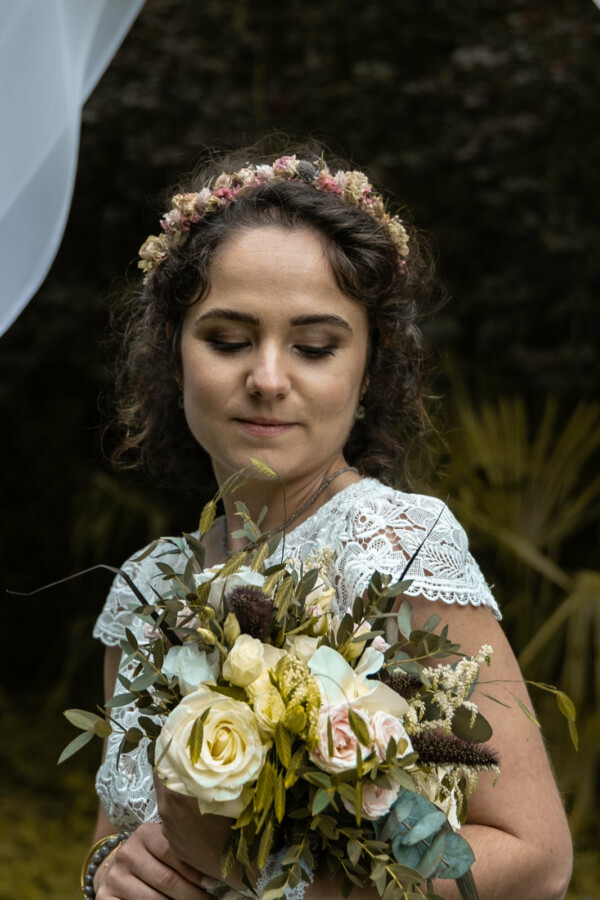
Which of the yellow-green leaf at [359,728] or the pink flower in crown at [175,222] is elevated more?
the pink flower in crown at [175,222]

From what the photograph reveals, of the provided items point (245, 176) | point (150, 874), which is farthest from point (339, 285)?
point (150, 874)

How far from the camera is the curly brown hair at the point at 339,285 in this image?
2.00 m

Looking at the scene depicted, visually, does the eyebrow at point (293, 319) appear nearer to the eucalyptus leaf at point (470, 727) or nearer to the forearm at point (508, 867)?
the eucalyptus leaf at point (470, 727)

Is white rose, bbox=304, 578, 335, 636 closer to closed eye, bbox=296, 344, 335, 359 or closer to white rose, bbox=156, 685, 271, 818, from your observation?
white rose, bbox=156, 685, 271, 818

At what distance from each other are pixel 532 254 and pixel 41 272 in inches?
129

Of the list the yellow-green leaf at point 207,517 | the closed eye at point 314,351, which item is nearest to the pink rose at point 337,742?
the yellow-green leaf at point 207,517

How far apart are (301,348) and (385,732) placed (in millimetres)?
818

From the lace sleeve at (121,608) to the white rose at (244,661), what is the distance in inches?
41.5

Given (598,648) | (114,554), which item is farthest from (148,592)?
(114,554)

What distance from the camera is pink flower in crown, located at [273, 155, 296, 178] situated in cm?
209

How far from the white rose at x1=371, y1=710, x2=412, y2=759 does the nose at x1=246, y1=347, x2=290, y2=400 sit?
70 centimetres

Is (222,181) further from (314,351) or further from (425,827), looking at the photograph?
(425,827)

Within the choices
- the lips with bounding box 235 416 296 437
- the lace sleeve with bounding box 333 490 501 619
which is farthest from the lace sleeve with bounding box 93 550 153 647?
the lace sleeve with bounding box 333 490 501 619

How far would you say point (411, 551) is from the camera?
175 centimetres
